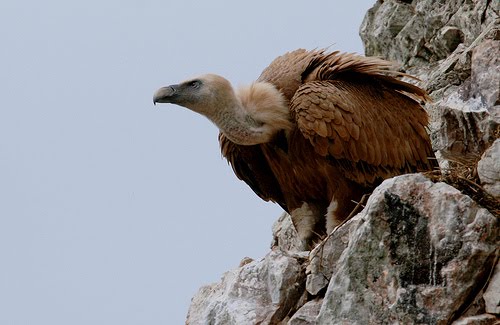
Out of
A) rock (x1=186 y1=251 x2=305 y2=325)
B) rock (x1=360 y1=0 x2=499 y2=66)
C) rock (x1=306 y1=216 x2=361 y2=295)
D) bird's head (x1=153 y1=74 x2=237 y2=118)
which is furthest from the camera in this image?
rock (x1=360 y1=0 x2=499 y2=66)

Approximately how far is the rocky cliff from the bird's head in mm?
1627

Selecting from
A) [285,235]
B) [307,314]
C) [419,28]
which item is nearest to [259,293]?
[307,314]

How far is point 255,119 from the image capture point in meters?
9.62

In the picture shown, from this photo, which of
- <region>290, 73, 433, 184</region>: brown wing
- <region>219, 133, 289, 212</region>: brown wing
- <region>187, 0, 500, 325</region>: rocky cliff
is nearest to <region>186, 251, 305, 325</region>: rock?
<region>187, 0, 500, 325</region>: rocky cliff

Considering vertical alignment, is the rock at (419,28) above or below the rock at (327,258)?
above

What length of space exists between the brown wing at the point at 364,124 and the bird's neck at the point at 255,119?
6.2 inches

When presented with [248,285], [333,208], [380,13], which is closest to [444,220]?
[248,285]

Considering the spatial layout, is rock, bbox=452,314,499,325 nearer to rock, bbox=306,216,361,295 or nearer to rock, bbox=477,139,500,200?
rock, bbox=477,139,500,200

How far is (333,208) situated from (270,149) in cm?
78

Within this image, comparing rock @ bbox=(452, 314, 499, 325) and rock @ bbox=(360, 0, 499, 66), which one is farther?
rock @ bbox=(360, 0, 499, 66)

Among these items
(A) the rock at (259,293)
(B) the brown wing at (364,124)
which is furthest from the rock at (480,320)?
(B) the brown wing at (364,124)

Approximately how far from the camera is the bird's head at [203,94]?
945 centimetres

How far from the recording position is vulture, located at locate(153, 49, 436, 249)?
931 centimetres

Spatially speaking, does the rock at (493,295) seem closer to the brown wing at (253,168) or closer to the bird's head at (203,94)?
the bird's head at (203,94)
